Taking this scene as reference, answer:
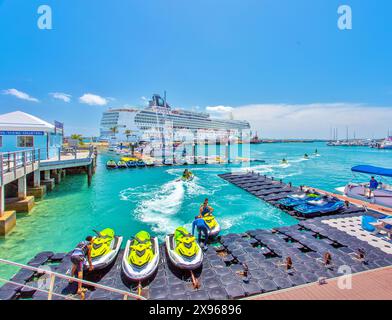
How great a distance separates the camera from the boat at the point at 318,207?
13266mm

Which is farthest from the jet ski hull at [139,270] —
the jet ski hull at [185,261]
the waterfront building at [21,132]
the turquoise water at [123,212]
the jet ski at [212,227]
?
the waterfront building at [21,132]

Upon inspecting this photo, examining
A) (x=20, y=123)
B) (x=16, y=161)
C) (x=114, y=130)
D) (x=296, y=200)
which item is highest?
(x=114, y=130)

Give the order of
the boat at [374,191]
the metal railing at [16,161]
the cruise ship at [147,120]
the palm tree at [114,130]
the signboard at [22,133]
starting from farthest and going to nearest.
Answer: the cruise ship at [147,120], the palm tree at [114,130], the signboard at [22,133], the boat at [374,191], the metal railing at [16,161]

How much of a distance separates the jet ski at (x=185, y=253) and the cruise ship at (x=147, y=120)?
82.5 metres

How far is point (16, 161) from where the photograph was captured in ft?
41.8

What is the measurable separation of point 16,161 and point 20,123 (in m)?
5.68

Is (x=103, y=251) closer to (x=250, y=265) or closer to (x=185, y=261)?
(x=185, y=261)

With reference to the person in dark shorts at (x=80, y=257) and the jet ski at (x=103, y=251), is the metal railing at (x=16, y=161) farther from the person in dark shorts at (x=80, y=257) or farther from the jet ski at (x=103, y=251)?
the person in dark shorts at (x=80, y=257)

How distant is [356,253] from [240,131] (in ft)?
422

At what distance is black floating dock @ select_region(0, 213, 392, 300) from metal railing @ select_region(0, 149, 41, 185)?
18.1 feet

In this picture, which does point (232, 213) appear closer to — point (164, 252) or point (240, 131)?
point (164, 252)

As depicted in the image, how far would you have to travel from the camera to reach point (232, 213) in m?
14.8

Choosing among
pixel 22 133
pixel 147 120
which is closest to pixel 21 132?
pixel 22 133
